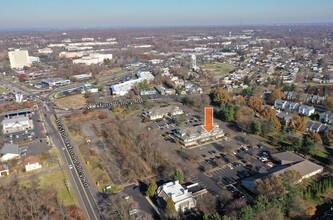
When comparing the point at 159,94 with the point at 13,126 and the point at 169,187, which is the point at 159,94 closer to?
the point at 13,126

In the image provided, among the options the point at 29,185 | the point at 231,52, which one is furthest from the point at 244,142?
the point at 231,52

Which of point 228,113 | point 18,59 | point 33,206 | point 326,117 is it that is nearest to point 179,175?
point 33,206

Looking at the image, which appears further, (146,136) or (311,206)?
(146,136)

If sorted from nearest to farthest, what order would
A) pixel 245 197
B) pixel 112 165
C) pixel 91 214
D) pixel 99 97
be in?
1. pixel 91 214
2. pixel 245 197
3. pixel 112 165
4. pixel 99 97

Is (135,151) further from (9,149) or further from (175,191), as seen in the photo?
→ (9,149)

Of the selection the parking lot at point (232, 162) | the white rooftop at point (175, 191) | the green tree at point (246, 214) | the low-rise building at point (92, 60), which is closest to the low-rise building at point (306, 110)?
the parking lot at point (232, 162)

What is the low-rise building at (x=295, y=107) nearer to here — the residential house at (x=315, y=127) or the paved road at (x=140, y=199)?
the residential house at (x=315, y=127)

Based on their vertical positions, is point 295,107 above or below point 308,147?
above
